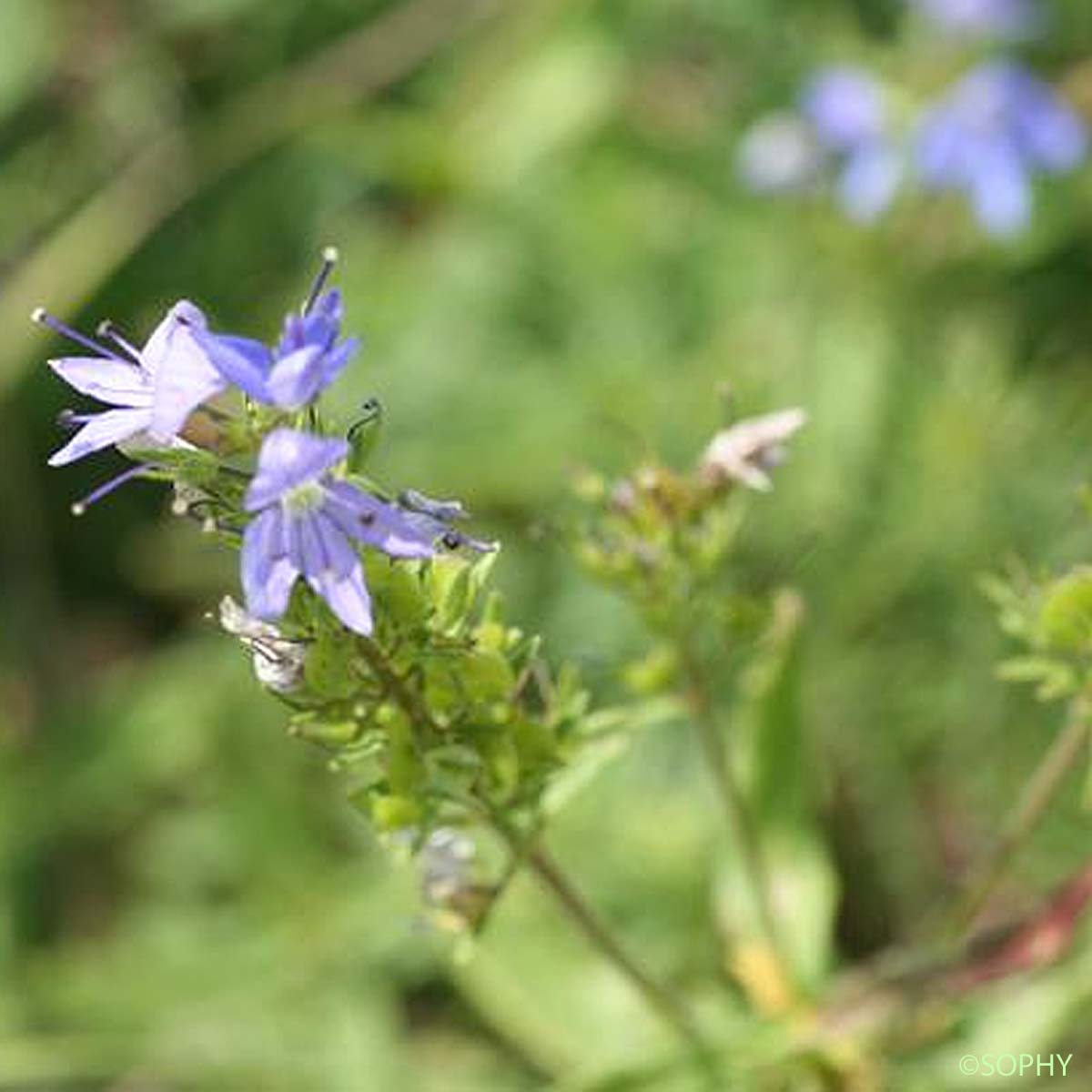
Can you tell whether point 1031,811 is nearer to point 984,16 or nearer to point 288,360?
point 288,360

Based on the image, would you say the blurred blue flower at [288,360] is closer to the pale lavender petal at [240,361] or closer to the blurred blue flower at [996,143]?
the pale lavender petal at [240,361]

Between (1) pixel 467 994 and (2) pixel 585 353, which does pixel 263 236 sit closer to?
(2) pixel 585 353

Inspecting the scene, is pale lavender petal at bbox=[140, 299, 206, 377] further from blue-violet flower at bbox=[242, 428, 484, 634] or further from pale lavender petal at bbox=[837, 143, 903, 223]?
pale lavender petal at bbox=[837, 143, 903, 223]

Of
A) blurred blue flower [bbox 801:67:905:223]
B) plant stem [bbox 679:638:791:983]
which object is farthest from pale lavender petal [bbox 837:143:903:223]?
plant stem [bbox 679:638:791:983]

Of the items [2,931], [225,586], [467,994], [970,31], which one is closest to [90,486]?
[225,586]

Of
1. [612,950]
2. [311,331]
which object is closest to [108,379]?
[311,331]

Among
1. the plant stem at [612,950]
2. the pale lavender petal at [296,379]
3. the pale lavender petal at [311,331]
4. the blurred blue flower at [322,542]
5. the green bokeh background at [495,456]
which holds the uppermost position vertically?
the green bokeh background at [495,456]

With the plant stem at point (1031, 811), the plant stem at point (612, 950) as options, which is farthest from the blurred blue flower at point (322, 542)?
the plant stem at point (1031, 811)
